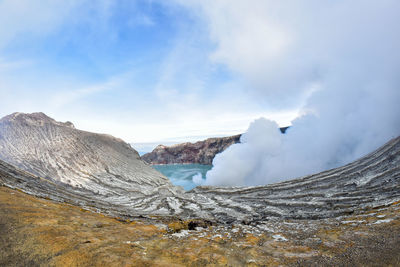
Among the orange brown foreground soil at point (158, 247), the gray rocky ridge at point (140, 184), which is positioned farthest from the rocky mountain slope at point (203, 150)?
the orange brown foreground soil at point (158, 247)

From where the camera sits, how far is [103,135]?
6906 cm

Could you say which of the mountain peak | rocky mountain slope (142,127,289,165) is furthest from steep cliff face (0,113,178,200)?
rocky mountain slope (142,127,289,165)

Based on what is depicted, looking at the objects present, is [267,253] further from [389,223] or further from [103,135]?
[103,135]

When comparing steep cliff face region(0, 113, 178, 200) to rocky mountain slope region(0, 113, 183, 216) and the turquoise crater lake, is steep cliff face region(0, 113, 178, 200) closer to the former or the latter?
rocky mountain slope region(0, 113, 183, 216)

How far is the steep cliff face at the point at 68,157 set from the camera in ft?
130

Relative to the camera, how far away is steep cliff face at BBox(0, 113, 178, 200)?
130 ft

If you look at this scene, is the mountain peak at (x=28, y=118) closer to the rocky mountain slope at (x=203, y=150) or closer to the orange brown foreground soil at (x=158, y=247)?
the orange brown foreground soil at (x=158, y=247)

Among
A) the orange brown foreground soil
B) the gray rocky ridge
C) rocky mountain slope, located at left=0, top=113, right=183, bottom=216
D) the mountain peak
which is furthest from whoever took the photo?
the mountain peak

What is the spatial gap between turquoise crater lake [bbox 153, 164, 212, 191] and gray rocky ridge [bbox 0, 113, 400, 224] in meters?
60.7

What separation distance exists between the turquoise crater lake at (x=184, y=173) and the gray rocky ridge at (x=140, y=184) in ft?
199

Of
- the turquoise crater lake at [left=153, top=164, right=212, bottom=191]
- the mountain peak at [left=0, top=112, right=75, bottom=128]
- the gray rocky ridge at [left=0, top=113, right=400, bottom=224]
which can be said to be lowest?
the turquoise crater lake at [left=153, top=164, right=212, bottom=191]

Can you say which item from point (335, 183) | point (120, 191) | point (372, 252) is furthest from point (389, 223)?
point (120, 191)

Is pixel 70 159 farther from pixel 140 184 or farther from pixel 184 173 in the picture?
pixel 184 173

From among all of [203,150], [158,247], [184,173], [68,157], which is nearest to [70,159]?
[68,157]
